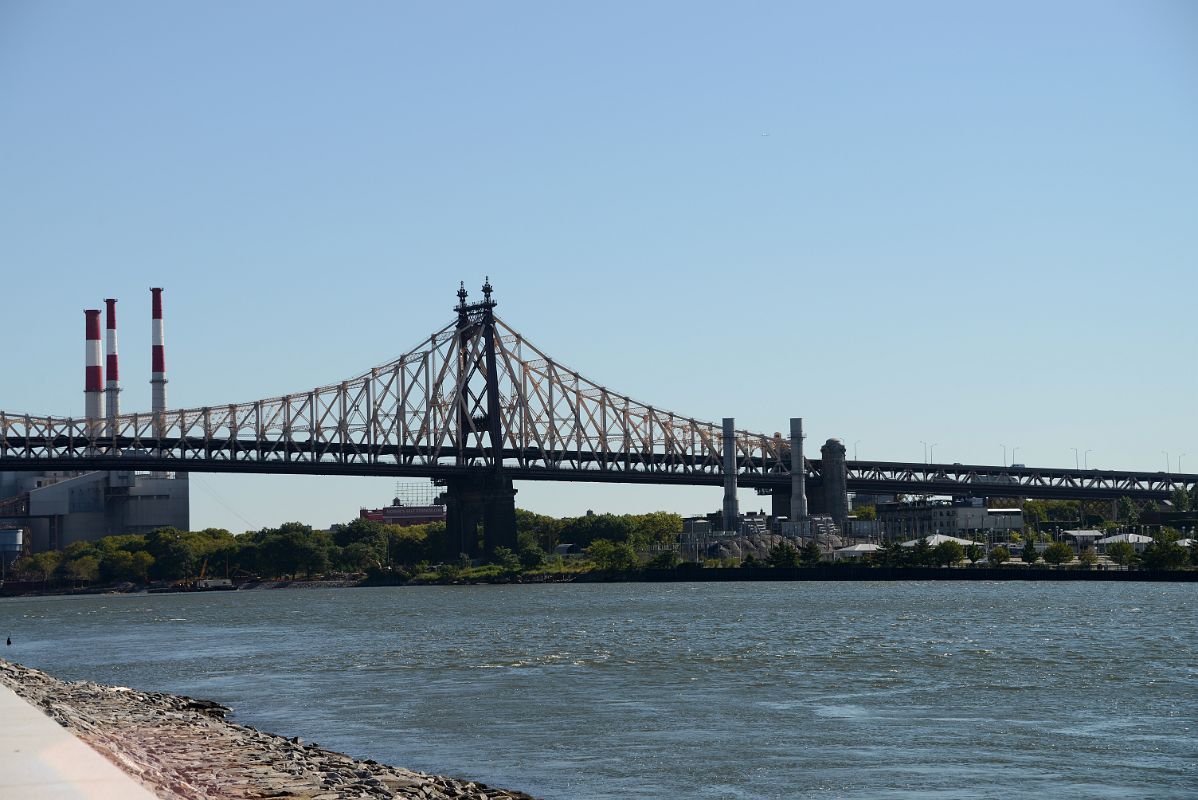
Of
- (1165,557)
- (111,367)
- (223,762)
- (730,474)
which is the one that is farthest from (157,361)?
(223,762)

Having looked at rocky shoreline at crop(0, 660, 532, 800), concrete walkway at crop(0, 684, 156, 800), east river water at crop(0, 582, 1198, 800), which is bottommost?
east river water at crop(0, 582, 1198, 800)

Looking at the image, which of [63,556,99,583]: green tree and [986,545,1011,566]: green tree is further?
[63,556,99,583]: green tree

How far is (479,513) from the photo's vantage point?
406 ft

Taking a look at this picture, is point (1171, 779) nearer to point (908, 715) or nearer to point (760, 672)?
point (908, 715)

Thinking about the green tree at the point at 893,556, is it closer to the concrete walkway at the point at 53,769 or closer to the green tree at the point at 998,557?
the green tree at the point at 998,557

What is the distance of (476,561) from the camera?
123 m

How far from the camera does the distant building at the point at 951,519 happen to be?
152000 mm

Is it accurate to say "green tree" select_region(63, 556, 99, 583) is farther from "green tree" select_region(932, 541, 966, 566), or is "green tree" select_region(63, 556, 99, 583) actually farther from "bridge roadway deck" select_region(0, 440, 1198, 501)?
"green tree" select_region(932, 541, 966, 566)

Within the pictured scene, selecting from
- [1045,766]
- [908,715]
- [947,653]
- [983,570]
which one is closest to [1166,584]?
[983,570]

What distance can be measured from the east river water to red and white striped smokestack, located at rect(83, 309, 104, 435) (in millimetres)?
56890

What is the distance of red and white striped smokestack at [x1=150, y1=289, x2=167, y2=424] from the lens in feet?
415

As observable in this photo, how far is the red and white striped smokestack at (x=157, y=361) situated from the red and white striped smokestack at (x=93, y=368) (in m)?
4.55

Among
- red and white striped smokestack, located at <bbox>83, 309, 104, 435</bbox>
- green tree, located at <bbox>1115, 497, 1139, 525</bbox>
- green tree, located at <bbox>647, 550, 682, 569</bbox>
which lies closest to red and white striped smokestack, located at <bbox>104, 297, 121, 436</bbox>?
red and white striped smokestack, located at <bbox>83, 309, 104, 435</bbox>

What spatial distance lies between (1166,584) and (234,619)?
167ft
